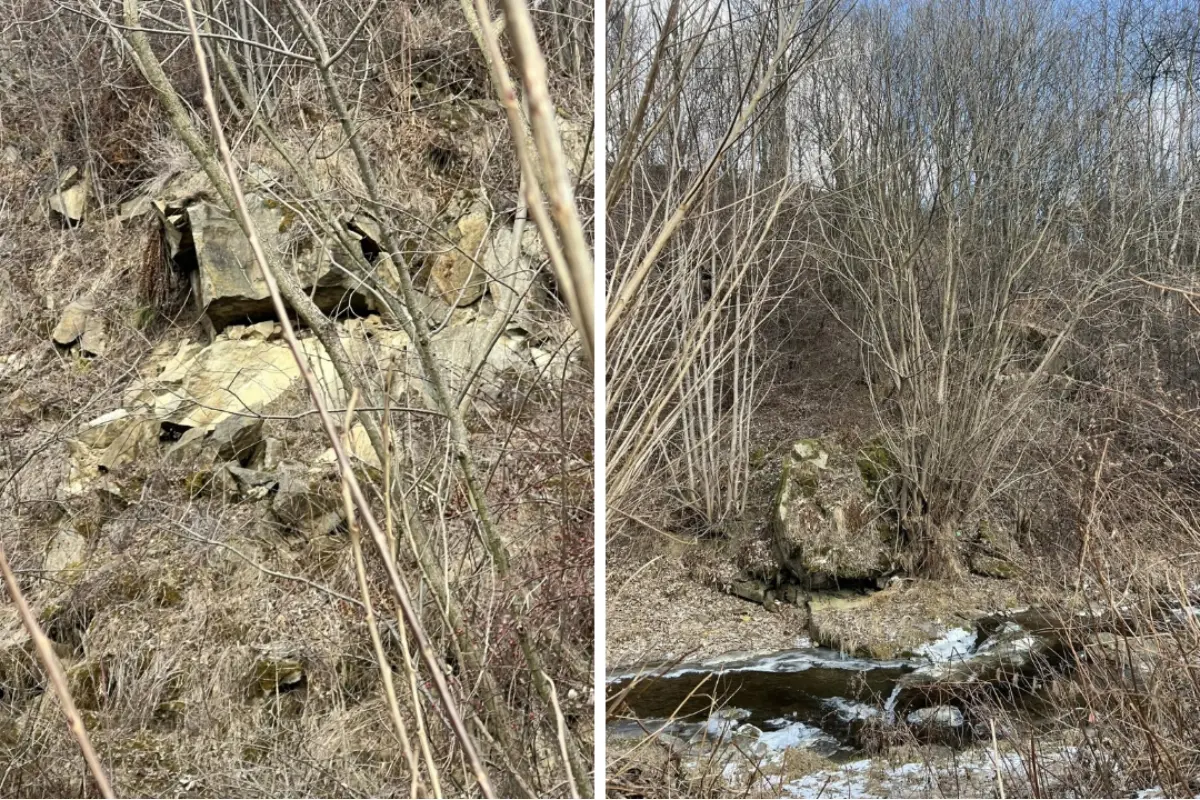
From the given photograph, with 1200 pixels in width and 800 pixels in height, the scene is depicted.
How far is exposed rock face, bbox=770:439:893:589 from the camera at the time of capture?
1.46 metres

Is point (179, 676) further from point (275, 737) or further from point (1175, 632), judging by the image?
point (1175, 632)

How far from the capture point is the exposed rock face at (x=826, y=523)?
4.77 ft

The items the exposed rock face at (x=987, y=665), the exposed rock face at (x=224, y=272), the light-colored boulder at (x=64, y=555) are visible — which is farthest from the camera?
the exposed rock face at (x=224, y=272)

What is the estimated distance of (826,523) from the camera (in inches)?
60.8

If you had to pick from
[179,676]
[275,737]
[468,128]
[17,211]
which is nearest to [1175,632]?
[275,737]

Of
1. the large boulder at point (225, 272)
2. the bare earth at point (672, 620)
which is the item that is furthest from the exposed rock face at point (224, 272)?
the bare earth at point (672, 620)

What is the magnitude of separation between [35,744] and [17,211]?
48.8 inches

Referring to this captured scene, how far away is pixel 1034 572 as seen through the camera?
1319 millimetres

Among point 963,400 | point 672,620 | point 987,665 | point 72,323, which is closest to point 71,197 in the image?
point 72,323

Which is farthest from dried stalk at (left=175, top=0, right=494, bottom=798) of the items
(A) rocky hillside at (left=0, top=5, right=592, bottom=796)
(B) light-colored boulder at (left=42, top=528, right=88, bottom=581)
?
(B) light-colored boulder at (left=42, top=528, right=88, bottom=581)

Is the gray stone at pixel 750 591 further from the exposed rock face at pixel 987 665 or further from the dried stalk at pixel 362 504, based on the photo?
the dried stalk at pixel 362 504

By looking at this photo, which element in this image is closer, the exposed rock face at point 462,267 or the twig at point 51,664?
the twig at point 51,664

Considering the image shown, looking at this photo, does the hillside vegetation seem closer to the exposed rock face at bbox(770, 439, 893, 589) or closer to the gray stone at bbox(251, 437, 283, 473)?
the exposed rock face at bbox(770, 439, 893, 589)

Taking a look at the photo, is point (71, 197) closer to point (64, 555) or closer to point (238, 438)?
point (238, 438)
